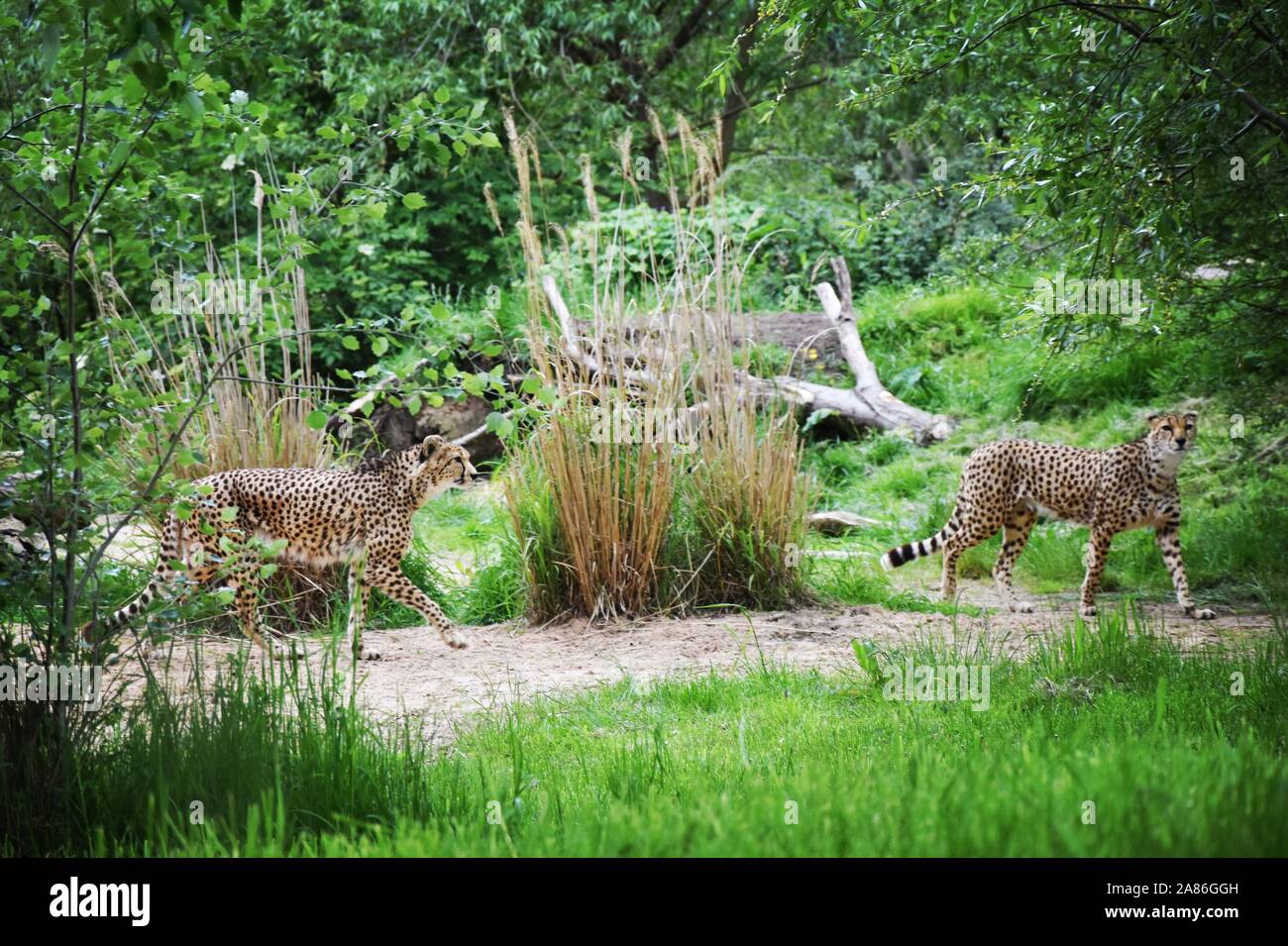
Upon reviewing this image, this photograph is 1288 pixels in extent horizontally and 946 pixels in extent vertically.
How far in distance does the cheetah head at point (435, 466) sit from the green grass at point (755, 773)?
2.04m

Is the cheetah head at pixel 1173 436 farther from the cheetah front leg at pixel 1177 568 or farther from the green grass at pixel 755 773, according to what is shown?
the green grass at pixel 755 773

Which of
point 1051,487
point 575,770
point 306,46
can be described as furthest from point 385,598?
point 306,46

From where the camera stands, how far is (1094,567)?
7340 mm

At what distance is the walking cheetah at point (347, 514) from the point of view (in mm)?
6609

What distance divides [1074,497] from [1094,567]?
1.68 feet

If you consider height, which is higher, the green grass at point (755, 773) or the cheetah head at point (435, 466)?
the cheetah head at point (435, 466)

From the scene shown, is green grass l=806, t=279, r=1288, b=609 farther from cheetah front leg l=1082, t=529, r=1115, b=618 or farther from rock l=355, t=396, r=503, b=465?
rock l=355, t=396, r=503, b=465

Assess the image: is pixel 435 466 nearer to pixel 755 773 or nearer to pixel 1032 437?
pixel 755 773

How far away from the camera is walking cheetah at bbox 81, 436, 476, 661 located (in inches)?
260

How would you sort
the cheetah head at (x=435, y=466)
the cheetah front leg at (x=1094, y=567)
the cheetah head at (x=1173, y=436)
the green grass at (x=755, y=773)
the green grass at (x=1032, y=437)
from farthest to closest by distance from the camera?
1. the green grass at (x=1032, y=437)
2. the cheetah head at (x=1173, y=436)
3. the cheetah front leg at (x=1094, y=567)
4. the cheetah head at (x=435, y=466)
5. the green grass at (x=755, y=773)

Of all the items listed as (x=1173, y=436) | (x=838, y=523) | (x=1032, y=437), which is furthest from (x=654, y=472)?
(x=1032, y=437)

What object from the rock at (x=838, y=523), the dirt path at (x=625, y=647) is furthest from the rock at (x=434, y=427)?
the dirt path at (x=625, y=647)

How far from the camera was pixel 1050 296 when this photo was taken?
6449 millimetres

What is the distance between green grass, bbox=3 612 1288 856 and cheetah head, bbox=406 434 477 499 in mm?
2044
